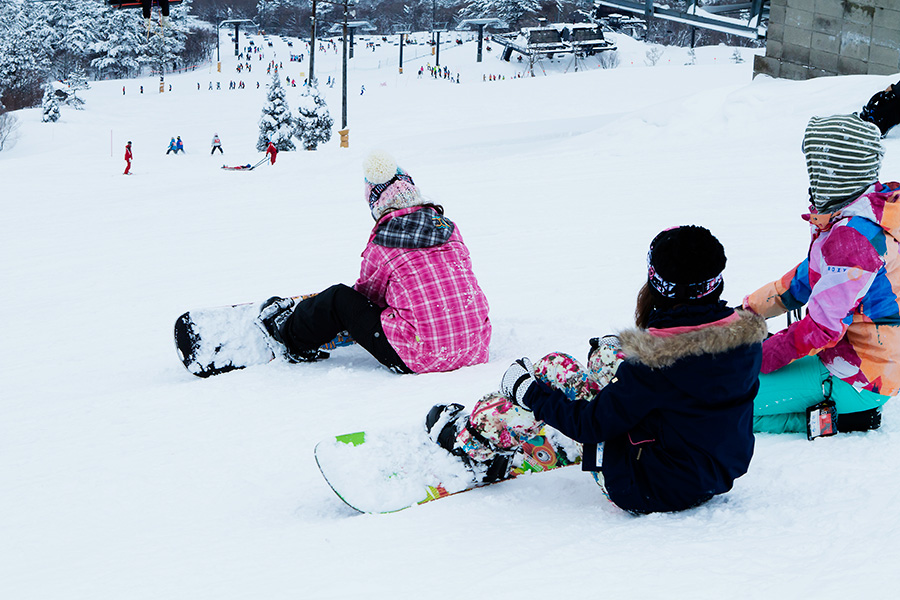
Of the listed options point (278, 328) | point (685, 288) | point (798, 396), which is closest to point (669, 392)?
point (685, 288)

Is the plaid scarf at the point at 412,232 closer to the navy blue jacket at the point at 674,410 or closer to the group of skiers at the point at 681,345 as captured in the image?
the group of skiers at the point at 681,345

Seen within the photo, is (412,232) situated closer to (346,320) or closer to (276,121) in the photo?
(346,320)

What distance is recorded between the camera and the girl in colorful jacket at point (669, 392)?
6.73 feet

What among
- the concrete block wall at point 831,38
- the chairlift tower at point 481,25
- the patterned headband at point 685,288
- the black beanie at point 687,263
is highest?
the chairlift tower at point 481,25

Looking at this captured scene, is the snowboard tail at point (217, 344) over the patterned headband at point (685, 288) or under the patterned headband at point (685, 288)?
under

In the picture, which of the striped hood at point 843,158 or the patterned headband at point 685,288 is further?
the striped hood at point 843,158

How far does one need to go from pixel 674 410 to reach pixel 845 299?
2.80 ft

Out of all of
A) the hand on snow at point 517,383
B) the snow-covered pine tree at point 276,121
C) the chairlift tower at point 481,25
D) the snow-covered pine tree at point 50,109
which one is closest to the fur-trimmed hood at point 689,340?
the hand on snow at point 517,383

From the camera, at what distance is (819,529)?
2146 millimetres

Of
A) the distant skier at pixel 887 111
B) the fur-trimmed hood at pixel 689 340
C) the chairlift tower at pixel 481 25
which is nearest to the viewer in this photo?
the fur-trimmed hood at pixel 689 340

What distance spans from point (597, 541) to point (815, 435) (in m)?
1.10

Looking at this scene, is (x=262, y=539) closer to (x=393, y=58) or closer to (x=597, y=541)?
(x=597, y=541)

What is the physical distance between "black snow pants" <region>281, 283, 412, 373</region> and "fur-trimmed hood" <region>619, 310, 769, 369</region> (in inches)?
73.6

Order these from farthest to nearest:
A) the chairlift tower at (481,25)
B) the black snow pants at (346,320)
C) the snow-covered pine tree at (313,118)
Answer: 1. the chairlift tower at (481,25)
2. the snow-covered pine tree at (313,118)
3. the black snow pants at (346,320)
